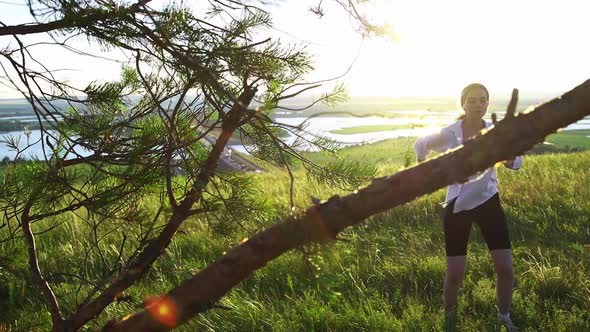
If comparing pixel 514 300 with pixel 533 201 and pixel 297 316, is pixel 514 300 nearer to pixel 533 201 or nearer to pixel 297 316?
pixel 297 316

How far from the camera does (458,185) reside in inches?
132

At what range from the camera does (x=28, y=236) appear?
189 centimetres

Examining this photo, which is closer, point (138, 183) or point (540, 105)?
point (540, 105)

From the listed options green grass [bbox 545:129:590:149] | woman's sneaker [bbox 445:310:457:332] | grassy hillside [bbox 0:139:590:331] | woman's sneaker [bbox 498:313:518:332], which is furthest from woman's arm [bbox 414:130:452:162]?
green grass [bbox 545:129:590:149]

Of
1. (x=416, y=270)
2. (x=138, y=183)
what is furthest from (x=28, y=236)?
(x=416, y=270)

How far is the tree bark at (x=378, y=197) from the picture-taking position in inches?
32.9

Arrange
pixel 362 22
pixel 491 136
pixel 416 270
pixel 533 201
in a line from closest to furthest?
pixel 491 136
pixel 362 22
pixel 416 270
pixel 533 201

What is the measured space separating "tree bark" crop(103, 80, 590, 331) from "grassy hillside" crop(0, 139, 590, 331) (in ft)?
4.06

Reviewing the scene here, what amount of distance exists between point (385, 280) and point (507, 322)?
1184 millimetres

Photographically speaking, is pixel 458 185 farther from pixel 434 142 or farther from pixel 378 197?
pixel 378 197

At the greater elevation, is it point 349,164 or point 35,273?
point 349,164

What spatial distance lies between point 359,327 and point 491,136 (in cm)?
283

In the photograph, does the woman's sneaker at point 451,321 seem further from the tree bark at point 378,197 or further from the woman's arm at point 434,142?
the tree bark at point 378,197

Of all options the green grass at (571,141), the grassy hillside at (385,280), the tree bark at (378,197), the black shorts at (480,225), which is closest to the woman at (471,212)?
the black shorts at (480,225)
